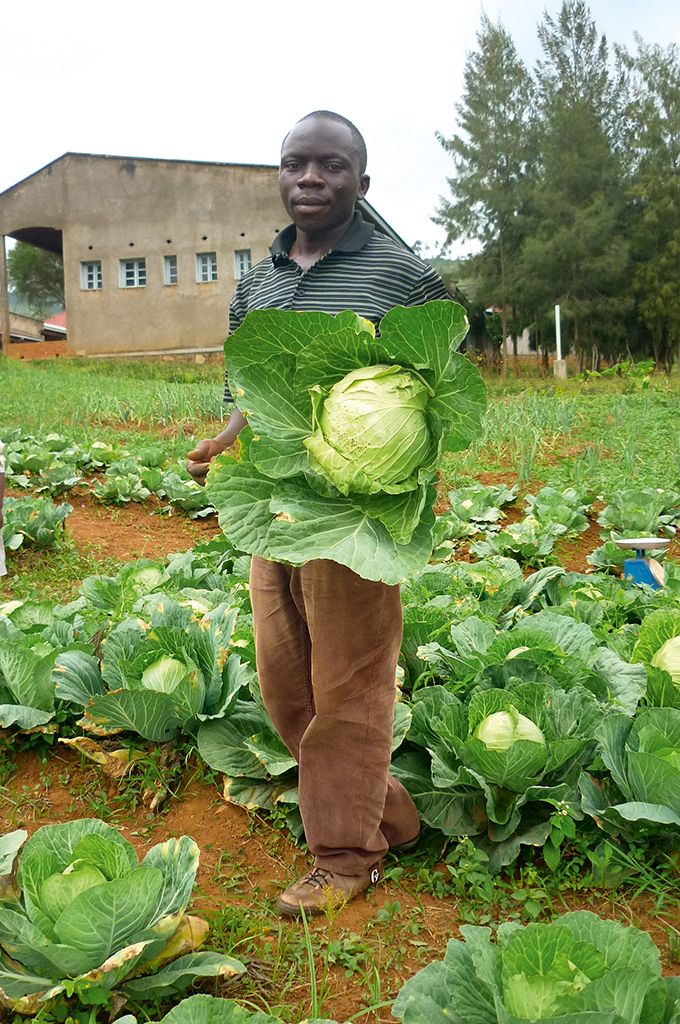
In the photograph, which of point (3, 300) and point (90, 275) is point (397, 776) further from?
point (3, 300)

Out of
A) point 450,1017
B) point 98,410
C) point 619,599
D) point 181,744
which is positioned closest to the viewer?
point 450,1017

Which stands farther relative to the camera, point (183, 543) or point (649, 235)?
point (649, 235)

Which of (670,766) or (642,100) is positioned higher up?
(642,100)

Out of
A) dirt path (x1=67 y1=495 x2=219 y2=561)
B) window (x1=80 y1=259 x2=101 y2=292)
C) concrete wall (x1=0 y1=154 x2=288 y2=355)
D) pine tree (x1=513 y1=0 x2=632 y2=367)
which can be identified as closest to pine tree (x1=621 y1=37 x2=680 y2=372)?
pine tree (x1=513 y1=0 x2=632 y2=367)

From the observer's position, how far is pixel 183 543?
582 centimetres

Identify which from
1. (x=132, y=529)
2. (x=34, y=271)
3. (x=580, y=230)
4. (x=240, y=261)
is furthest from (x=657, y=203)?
(x=34, y=271)

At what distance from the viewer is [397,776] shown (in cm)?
229

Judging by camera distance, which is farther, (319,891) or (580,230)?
(580,230)

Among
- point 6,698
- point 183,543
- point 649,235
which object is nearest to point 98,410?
point 183,543

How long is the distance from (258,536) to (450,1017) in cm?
83

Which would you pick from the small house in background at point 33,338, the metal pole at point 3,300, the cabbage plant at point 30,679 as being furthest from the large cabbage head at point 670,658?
the metal pole at point 3,300

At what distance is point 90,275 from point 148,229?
212 centimetres

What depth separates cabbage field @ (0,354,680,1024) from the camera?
1.50 m

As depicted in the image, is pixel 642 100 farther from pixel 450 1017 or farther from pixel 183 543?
pixel 450 1017
